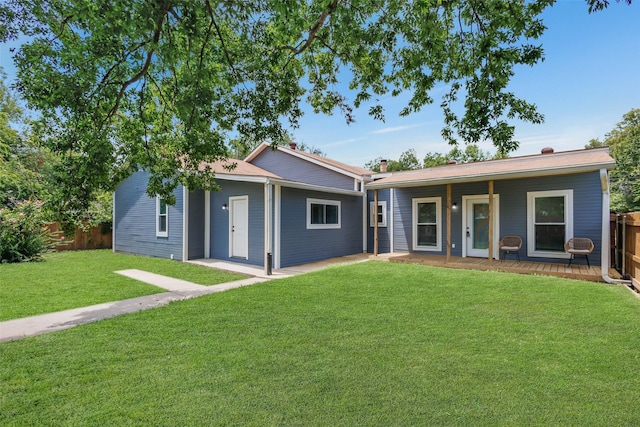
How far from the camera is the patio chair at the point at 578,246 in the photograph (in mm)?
7738

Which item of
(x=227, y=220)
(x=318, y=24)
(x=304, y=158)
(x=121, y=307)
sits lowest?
(x=121, y=307)

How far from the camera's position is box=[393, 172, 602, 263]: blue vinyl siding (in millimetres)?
8133

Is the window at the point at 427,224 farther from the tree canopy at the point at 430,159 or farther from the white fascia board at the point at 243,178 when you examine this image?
the tree canopy at the point at 430,159

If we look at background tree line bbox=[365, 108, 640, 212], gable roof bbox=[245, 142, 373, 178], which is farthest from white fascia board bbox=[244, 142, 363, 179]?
background tree line bbox=[365, 108, 640, 212]

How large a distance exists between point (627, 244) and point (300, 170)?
10932 millimetres

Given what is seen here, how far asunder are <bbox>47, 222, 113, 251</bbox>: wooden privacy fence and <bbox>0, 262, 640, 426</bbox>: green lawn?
1198cm

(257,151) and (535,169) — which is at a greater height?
(257,151)

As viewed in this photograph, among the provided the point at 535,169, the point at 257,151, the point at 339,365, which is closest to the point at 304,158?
the point at 257,151

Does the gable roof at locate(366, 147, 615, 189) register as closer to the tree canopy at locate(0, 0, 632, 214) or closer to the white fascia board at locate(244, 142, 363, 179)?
the white fascia board at locate(244, 142, 363, 179)

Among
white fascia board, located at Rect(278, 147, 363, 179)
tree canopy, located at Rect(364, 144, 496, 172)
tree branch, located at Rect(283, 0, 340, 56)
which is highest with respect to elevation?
tree canopy, located at Rect(364, 144, 496, 172)

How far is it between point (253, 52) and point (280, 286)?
446 cm

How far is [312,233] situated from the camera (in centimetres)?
1033

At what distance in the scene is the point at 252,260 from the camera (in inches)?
377

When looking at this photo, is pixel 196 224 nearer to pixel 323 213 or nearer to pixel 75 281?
pixel 75 281
